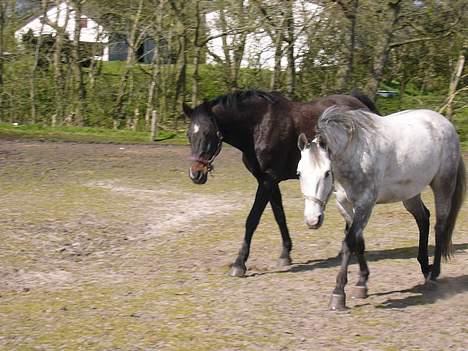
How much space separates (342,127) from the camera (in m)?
6.22

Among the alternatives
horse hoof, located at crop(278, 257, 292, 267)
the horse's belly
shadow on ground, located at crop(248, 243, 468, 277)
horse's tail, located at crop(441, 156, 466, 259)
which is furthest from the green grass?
the horse's belly

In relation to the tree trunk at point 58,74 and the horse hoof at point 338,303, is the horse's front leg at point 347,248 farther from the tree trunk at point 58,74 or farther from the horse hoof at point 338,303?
the tree trunk at point 58,74

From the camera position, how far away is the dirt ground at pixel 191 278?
582 cm

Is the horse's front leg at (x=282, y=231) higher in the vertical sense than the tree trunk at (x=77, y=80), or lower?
lower

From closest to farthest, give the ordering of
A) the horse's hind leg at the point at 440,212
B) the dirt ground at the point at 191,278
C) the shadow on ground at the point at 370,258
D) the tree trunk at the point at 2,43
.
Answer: the dirt ground at the point at 191,278 < the horse's hind leg at the point at 440,212 < the shadow on ground at the point at 370,258 < the tree trunk at the point at 2,43

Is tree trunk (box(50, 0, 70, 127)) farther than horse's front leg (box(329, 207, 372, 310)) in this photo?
Yes

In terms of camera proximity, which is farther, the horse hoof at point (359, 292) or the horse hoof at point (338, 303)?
the horse hoof at point (359, 292)

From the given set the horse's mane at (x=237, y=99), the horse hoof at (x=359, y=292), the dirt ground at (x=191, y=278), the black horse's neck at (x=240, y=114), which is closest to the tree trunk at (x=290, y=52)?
the dirt ground at (x=191, y=278)

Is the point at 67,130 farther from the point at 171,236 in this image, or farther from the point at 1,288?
the point at 1,288

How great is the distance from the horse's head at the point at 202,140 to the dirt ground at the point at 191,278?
1024 mm

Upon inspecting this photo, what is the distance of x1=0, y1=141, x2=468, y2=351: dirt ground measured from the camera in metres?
5.82

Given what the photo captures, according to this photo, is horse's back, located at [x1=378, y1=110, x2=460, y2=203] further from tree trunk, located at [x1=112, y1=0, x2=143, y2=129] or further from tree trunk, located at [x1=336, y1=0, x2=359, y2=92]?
tree trunk, located at [x1=112, y1=0, x2=143, y2=129]

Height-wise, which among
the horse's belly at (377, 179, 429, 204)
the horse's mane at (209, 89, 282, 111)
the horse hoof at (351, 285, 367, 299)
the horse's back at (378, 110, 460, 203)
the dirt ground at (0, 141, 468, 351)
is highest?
the horse's mane at (209, 89, 282, 111)

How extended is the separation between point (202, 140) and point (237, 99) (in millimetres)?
615
